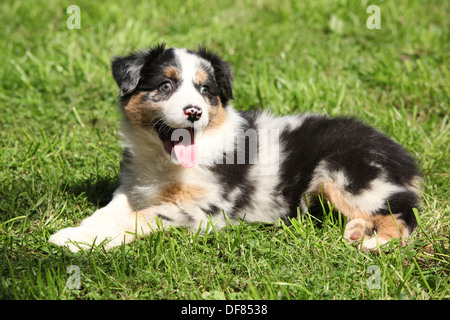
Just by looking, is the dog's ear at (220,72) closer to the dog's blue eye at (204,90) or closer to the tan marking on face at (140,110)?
the dog's blue eye at (204,90)

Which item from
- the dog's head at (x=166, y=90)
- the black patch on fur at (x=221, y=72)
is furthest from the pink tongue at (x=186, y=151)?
the black patch on fur at (x=221, y=72)

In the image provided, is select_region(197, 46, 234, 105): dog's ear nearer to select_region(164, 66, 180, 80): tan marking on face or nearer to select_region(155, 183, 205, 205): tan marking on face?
select_region(164, 66, 180, 80): tan marking on face

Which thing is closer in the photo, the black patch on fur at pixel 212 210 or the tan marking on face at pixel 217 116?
the black patch on fur at pixel 212 210

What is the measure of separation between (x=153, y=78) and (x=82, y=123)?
1.84 m

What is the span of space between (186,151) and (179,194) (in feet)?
1.04

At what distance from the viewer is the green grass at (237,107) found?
122 inches

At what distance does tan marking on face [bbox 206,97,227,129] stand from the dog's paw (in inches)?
42.2

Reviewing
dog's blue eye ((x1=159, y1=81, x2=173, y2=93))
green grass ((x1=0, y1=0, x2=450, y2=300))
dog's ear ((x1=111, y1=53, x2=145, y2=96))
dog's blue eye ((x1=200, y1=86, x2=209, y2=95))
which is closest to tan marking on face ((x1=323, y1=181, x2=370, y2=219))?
green grass ((x1=0, y1=0, x2=450, y2=300))

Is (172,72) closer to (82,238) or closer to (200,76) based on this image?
(200,76)

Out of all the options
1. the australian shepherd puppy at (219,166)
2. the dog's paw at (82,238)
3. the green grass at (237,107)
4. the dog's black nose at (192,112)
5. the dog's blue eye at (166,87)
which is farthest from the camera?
the dog's blue eye at (166,87)

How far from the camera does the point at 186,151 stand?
12.5ft

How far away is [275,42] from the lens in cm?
680

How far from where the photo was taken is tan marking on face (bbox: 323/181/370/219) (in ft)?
12.3

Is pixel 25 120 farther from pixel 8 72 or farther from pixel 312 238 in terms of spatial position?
pixel 312 238
